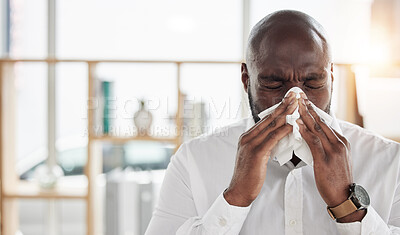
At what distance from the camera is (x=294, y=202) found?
133 centimetres

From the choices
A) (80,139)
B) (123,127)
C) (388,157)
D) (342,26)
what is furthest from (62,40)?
(388,157)

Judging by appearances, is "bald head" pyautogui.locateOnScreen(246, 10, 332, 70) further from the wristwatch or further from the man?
the wristwatch

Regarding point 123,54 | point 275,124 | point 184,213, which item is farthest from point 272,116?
point 123,54

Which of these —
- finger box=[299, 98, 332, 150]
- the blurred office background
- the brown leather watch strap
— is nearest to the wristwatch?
the brown leather watch strap

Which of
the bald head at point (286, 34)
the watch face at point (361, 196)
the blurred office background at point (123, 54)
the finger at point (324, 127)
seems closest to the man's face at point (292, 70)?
the bald head at point (286, 34)

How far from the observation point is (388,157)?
1.35m

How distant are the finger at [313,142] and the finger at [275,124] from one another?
1.4 inches

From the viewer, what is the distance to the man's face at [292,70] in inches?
49.7

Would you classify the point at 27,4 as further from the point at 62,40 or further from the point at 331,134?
the point at 331,134

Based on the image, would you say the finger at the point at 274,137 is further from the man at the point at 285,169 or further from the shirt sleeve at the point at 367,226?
the shirt sleeve at the point at 367,226

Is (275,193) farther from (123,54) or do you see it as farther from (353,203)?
(123,54)

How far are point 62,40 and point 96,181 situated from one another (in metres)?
1.27

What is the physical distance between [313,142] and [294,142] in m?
0.06

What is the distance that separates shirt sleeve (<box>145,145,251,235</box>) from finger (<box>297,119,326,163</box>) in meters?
0.21
